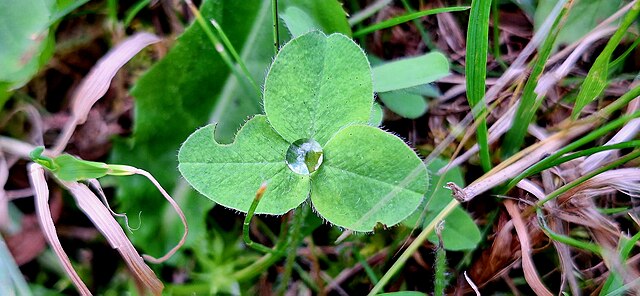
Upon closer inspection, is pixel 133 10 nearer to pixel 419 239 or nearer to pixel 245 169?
pixel 245 169

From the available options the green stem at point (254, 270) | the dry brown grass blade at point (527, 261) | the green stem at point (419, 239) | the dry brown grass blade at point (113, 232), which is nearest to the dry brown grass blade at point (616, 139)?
the dry brown grass blade at point (527, 261)

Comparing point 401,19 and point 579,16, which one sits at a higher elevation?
point 401,19

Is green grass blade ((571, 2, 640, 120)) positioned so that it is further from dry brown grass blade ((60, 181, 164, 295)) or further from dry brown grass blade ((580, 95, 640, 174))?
dry brown grass blade ((60, 181, 164, 295))

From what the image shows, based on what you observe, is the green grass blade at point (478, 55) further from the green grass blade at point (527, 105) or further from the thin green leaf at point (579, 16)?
the thin green leaf at point (579, 16)

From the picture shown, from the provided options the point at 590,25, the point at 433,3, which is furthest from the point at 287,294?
the point at 590,25

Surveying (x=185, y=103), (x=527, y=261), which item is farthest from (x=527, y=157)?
(x=185, y=103)

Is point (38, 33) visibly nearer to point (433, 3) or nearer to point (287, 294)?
point (287, 294)
